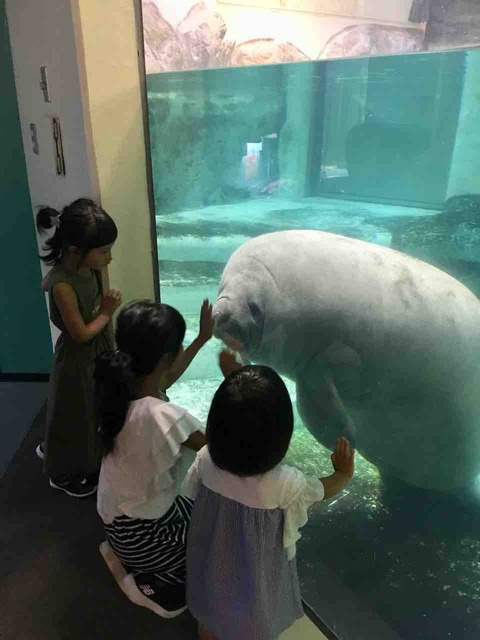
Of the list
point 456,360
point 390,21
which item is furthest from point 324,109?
point 456,360

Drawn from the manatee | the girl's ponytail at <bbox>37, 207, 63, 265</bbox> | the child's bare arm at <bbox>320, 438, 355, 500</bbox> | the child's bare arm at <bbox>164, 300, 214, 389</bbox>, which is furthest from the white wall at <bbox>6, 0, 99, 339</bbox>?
the child's bare arm at <bbox>320, 438, 355, 500</bbox>

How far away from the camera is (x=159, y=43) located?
2.21m

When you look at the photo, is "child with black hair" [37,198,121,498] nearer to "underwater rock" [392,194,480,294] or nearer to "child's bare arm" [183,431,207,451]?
"child's bare arm" [183,431,207,451]

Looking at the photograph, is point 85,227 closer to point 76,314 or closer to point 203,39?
point 76,314

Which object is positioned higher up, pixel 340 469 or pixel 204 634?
pixel 340 469

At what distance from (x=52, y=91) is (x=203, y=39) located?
74cm

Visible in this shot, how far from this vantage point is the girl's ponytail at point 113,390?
1.54 m

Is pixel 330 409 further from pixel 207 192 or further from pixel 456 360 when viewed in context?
pixel 207 192

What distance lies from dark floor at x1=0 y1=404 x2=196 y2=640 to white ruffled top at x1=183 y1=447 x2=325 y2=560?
90 centimetres

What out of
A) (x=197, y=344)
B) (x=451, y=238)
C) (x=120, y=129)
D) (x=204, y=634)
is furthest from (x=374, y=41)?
(x=204, y=634)

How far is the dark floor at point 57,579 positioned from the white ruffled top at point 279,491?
90 centimetres

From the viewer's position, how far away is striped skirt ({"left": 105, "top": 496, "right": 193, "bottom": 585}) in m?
1.73

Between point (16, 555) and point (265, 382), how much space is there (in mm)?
1708

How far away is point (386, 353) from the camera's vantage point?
1.92 metres
